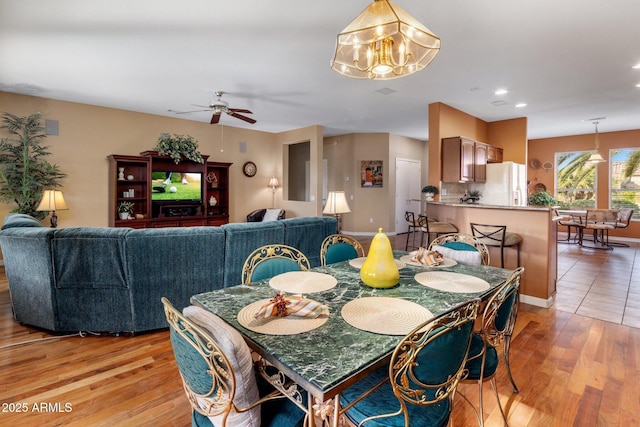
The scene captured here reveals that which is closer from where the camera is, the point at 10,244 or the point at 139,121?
the point at 10,244

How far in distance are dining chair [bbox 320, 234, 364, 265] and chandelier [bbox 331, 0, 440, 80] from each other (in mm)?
1253

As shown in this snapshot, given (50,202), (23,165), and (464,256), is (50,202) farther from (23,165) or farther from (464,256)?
(464,256)

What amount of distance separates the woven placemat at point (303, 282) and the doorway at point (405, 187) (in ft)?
22.0

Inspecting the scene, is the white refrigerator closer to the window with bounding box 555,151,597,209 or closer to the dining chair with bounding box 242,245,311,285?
the window with bounding box 555,151,597,209

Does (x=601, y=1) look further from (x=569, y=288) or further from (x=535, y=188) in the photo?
(x=535, y=188)

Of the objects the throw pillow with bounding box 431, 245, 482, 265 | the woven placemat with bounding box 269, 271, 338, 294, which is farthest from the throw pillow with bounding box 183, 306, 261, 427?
the throw pillow with bounding box 431, 245, 482, 265

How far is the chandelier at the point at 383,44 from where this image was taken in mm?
1565

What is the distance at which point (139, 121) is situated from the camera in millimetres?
5957

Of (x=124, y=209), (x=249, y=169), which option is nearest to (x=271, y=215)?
(x=249, y=169)

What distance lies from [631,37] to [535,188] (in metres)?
6.45

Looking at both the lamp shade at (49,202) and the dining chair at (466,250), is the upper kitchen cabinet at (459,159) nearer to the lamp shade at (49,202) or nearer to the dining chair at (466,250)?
the dining chair at (466,250)

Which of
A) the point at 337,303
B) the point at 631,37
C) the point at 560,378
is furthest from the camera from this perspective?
the point at 631,37

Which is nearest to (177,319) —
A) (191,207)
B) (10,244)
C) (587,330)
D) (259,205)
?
(10,244)

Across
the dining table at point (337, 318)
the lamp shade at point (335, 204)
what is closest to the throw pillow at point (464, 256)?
the dining table at point (337, 318)
